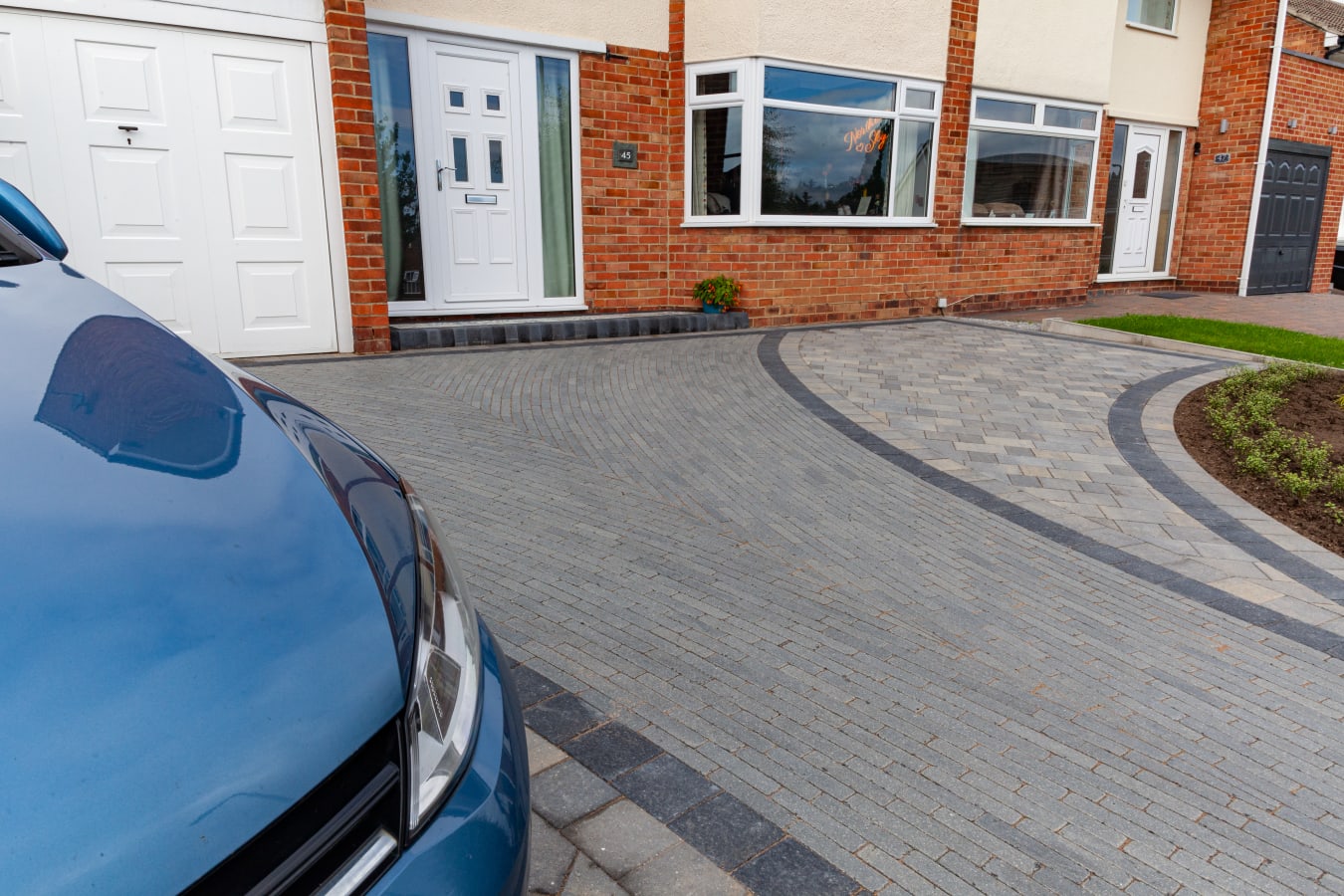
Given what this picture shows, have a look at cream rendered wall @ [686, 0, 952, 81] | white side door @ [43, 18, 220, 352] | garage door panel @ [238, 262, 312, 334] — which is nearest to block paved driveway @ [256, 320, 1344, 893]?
garage door panel @ [238, 262, 312, 334]

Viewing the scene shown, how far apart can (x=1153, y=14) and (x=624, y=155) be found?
33.7 ft

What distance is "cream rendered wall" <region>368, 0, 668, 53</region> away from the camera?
27.7 ft

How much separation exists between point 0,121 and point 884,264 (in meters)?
8.85

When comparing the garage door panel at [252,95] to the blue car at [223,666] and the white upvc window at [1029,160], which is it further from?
the white upvc window at [1029,160]

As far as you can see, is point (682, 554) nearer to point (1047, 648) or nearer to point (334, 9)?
point (1047, 648)

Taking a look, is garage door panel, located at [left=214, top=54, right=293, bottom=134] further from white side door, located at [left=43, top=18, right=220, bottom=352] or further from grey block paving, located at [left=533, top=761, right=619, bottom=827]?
grey block paving, located at [left=533, top=761, right=619, bottom=827]

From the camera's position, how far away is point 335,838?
1.00 meters

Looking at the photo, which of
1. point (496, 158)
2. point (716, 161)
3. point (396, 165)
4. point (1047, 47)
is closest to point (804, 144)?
point (716, 161)

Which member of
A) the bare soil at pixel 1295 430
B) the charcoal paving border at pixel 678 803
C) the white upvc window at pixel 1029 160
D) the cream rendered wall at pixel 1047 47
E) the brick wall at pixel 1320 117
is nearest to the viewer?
the charcoal paving border at pixel 678 803

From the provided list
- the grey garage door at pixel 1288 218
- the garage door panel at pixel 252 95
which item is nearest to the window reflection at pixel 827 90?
the garage door panel at pixel 252 95

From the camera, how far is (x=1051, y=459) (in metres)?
5.17

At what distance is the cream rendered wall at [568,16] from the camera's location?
845 cm

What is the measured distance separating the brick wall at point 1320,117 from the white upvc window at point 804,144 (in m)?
8.12

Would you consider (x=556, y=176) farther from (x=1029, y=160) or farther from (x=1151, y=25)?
(x=1151, y=25)
